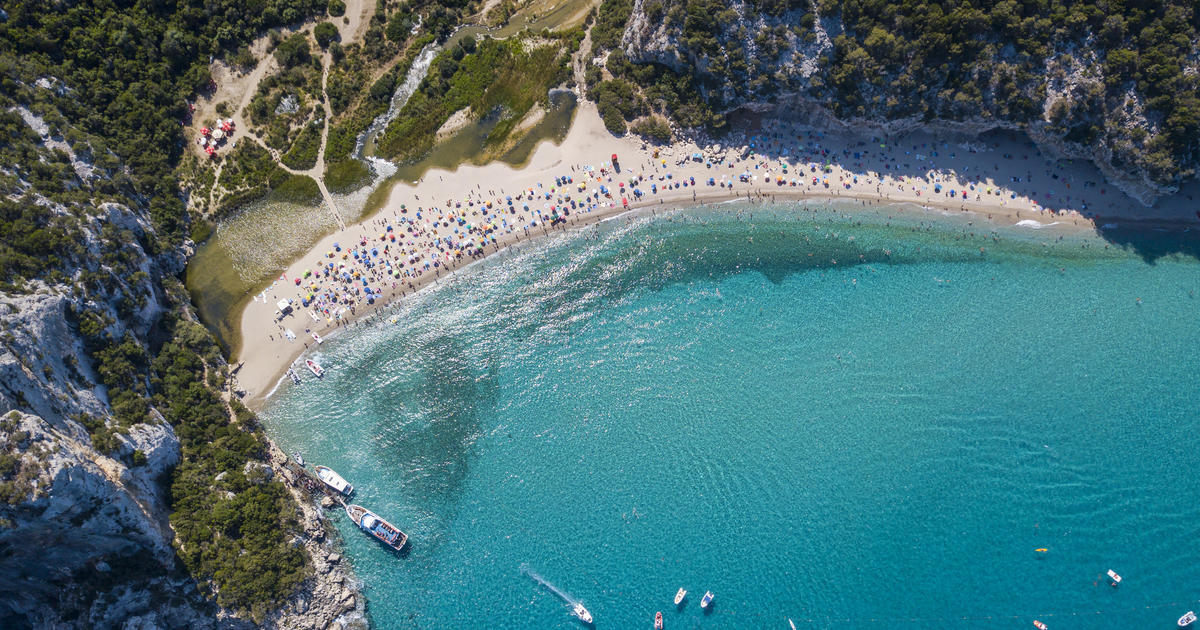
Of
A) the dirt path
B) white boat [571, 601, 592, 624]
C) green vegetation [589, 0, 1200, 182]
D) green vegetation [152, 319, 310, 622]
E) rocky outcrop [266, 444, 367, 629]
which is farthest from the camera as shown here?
the dirt path

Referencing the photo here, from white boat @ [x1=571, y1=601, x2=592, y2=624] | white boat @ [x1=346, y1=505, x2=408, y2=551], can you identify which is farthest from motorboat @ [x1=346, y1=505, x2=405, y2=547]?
white boat @ [x1=571, y1=601, x2=592, y2=624]

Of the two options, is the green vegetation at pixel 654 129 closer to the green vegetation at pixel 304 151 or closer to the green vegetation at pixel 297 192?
the green vegetation at pixel 304 151

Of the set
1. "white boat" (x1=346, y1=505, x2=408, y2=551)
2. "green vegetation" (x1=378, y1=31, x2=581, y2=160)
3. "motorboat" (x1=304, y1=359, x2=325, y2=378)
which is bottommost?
"white boat" (x1=346, y1=505, x2=408, y2=551)

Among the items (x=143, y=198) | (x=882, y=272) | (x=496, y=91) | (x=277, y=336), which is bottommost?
(x=277, y=336)

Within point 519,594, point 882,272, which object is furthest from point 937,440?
point 519,594

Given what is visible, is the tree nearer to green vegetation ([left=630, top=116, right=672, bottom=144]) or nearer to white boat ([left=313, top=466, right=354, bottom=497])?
green vegetation ([left=630, top=116, right=672, bottom=144])

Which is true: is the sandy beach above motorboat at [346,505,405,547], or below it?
above

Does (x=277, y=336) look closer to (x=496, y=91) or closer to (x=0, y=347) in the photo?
(x=0, y=347)
